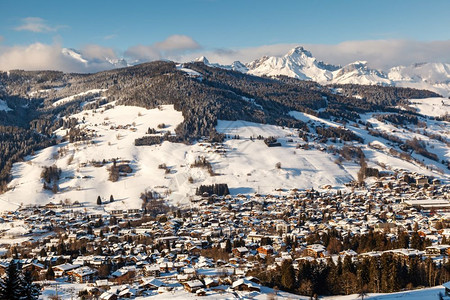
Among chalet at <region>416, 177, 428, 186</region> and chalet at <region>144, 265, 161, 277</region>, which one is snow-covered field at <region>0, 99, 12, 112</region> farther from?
chalet at <region>144, 265, 161, 277</region>

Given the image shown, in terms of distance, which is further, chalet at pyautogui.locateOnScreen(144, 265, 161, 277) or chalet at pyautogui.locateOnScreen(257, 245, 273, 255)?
chalet at pyautogui.locateOnScreen(257, 245, 273, 255)

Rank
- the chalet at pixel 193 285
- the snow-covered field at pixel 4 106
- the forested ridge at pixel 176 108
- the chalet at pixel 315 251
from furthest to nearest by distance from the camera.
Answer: the snow-covered field at pixel 4 106
the forested ridge at pixel 176 108
the chalet at pixel 315 251
the chalet at pixel 193 285

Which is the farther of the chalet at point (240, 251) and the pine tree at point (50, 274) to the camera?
the chalet at point (240, 251)

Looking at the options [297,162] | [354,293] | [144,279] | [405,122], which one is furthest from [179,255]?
[405,122]

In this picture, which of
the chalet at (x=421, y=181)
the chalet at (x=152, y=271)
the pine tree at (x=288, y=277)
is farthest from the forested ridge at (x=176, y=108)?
the pine tree at (x=288, y=277)

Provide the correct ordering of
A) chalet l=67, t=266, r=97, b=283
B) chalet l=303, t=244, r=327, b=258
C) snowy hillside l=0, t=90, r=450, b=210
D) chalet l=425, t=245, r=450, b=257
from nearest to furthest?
chalet l=425, t=245, r=450, b=257 < chalet l=67, t=266, r=97, b=283 < chalet l=303, t=244, r=327, b=258 < snowy hillside l=0, t=90, r=450, b=210

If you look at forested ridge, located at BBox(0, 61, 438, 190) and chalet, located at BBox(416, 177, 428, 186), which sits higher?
forested ridge, located at BBox(0, 61, 438, 190)

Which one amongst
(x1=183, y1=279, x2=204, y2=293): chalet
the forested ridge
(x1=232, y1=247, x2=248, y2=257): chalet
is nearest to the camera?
(x1=183, y1=279, x2=204, y2=293): chalet

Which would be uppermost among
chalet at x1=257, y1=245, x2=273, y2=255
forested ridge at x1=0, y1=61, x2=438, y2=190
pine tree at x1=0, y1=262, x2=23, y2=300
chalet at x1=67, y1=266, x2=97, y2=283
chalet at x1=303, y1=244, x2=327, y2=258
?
forested ridge at x1=0, y1=61, x2=438, y2=190

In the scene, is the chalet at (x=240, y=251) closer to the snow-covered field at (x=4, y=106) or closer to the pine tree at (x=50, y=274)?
the pine tree at (x=50, y=274)

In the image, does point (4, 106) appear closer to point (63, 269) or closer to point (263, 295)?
point (63, 269)

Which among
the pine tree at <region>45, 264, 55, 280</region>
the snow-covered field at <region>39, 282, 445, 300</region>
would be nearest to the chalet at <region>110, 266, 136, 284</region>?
the snow-covered field at <region>39, 282, 445, 300</region>

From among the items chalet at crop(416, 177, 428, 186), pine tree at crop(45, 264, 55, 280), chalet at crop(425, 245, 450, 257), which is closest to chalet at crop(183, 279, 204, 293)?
pine tree at crop(45, 264, 55, 280)
